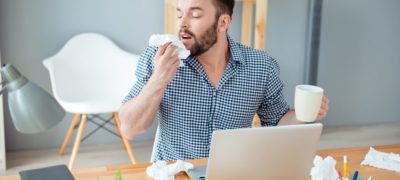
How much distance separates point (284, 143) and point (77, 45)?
7.06ft

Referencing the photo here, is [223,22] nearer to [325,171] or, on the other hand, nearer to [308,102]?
[308,102]

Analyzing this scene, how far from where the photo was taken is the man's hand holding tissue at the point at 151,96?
1.46 metres

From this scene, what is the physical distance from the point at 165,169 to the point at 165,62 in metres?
0.31

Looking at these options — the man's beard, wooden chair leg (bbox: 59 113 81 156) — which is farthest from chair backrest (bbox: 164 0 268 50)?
the man's beard

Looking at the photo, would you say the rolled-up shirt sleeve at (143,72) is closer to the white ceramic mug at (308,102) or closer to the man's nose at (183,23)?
the man's nose at (183,23)

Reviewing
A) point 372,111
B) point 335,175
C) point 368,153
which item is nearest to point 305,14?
point 372,111

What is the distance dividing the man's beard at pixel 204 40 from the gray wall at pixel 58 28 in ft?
5.31

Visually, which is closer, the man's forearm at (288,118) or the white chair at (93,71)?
the man's forearm at (288,118)

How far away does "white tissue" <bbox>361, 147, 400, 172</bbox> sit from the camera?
149 centimetres

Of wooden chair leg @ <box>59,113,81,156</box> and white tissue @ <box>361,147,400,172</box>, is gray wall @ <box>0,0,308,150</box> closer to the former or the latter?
wooden chair leg @ <box>59,113,81,156</box>

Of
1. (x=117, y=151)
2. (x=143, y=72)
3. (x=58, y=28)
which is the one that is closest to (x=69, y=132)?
(x=117, y=151)

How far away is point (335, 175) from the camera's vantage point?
1.35 m

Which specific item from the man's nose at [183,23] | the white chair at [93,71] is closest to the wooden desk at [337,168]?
the man's nose at [183,23]

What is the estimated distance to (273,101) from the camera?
1807mm
